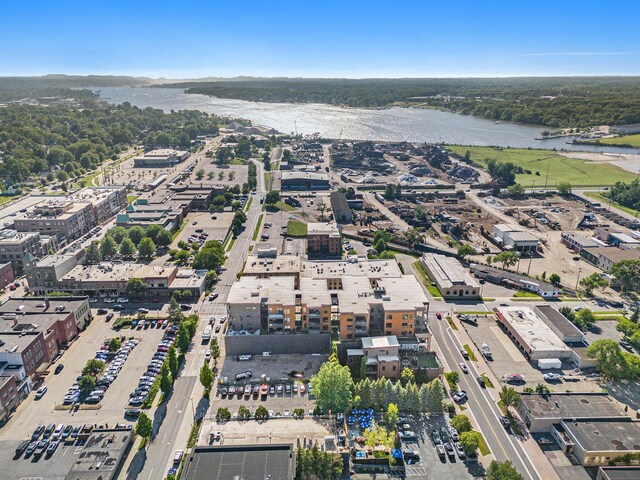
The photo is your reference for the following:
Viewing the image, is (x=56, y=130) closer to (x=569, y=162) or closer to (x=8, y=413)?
(x=8, y=413)

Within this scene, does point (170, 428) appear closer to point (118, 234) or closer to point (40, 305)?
point (40, 305)

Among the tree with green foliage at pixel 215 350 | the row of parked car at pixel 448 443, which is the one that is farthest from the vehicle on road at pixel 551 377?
the tree with green foliage at pixel 215 350

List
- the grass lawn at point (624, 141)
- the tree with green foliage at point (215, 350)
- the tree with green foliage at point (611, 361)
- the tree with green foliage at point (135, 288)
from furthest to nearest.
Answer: the grass lawn at point (624, 141)
the tree with green foliage at point (135, 288)
the tree with green foliage at point (215, 350)
the tree with green foliage at point (611, 361)

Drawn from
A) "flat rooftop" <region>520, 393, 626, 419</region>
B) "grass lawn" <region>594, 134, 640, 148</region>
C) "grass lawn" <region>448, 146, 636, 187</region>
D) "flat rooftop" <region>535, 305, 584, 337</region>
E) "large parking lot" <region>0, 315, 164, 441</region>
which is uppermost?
"grass lawn" <region>594, 134, 640, 148</region>

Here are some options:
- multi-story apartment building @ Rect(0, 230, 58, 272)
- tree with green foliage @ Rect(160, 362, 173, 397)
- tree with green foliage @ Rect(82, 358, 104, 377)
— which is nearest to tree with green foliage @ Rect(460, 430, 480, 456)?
tree with green foliage @ Rect(160, 362, 173, 397)

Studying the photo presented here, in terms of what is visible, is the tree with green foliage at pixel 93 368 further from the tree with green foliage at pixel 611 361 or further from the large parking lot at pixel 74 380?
the tree with green foliage at pixel 611 361

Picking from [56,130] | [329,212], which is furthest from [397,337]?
[56,130]

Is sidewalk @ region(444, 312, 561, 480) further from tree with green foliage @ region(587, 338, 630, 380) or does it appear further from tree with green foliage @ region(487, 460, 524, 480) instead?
tree with green foliage @ region(587, 338, 630, 380)
